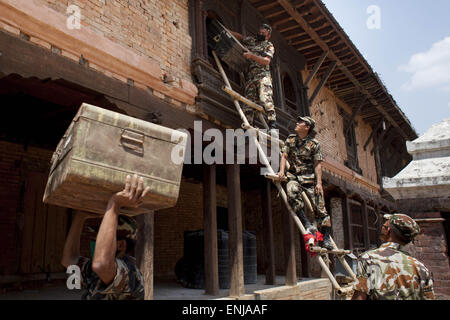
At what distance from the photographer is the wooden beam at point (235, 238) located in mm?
6242

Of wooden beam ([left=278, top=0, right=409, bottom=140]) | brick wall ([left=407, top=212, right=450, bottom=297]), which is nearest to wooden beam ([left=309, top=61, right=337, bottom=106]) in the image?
wooden beam ([left=278, top=0, right=409, bottom=140])

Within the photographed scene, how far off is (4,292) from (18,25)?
14.2 ft

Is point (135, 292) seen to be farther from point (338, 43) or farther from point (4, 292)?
point (338, 43)

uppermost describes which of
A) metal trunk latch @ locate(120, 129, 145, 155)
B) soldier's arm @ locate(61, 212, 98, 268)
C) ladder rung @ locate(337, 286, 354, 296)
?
metal trunk latch @ locate(120, 129, 145, 155)

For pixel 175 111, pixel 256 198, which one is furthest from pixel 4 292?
pixel 256 198

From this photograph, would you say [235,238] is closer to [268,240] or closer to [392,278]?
[268,240]

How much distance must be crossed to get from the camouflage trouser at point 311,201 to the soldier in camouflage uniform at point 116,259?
3826 millimetres

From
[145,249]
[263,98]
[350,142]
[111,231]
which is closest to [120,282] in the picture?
[111,231]

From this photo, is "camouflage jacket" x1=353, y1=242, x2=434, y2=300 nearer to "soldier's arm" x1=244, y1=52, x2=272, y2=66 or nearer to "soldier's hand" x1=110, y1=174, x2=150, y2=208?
"soldier's hand" x1=110, y1=174, x2=150, y2=208

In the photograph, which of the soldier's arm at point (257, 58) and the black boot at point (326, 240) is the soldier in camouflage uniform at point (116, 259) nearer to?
Result: the black boot at point (326, 240)

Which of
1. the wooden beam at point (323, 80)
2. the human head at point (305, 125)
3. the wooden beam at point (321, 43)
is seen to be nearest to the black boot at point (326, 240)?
the human head at point (305, 125)

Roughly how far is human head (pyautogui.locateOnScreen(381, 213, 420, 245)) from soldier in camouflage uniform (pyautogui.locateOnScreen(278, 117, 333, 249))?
2897 mm

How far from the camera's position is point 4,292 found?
19.4 ft

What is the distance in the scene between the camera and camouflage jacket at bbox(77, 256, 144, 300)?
1.94 m
